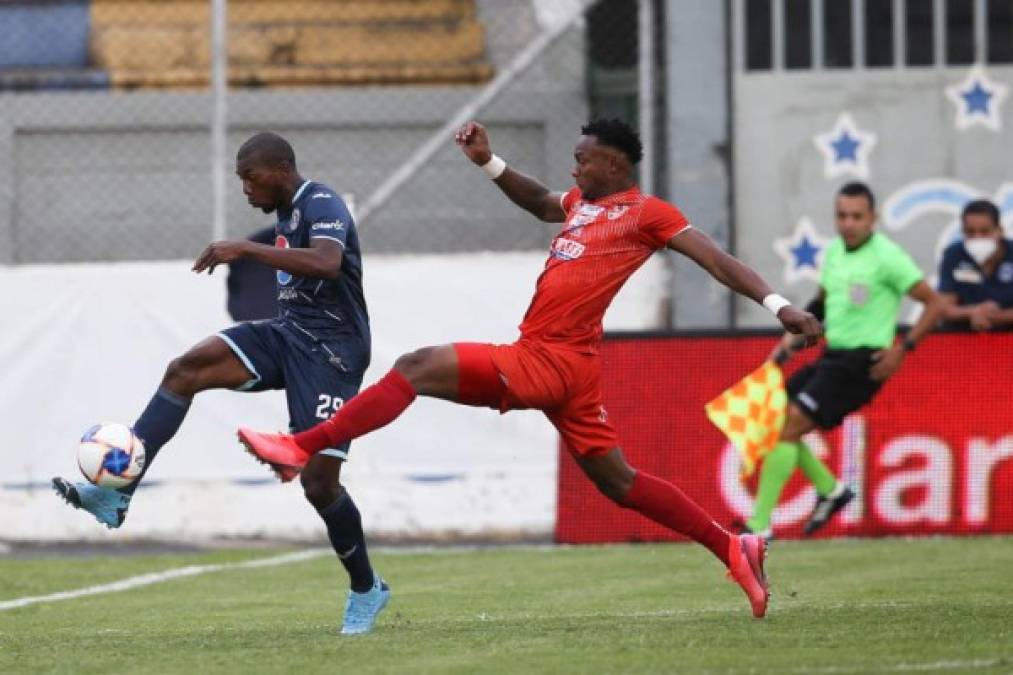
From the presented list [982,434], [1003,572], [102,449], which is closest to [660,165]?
[982,434]

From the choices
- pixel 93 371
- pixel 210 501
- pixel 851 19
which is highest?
pixel 851 19

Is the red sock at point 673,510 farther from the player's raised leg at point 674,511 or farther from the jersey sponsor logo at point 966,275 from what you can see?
the jersey sponsor logo at point 966,275

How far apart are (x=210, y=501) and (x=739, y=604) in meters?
5.77

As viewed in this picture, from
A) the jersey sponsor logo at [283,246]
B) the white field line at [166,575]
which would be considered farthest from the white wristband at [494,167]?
the white field line at [166,575]

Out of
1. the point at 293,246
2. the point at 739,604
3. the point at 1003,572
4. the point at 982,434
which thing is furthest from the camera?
the point at 982,434

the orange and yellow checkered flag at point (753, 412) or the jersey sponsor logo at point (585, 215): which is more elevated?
the jersey sponsor logo at point (585, 215)

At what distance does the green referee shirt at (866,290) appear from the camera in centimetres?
1316

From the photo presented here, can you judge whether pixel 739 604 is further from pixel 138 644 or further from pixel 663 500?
pixel 138 644

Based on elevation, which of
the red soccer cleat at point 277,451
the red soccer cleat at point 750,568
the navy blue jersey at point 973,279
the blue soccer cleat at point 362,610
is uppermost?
the red soccer cleat at point 277,451

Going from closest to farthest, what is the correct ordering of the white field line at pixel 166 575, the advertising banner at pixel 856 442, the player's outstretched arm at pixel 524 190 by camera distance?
the player's outstretched arm at pixel 524 190, the white field line at pixel 166 575, the advertising banner at pixel 856 442

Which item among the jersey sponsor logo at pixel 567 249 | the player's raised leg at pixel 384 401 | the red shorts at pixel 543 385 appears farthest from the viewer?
the jersey sponsor logo at pixel 567 249

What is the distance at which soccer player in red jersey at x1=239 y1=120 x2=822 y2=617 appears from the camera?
26.5ft

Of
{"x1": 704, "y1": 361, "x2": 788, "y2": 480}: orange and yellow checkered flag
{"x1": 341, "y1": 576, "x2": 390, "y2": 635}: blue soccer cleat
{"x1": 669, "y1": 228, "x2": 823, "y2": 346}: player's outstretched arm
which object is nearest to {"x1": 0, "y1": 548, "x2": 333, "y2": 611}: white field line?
{"x1": 341, "y1": 576, "x2": 390, "y2": 635}: blue soccer cleat

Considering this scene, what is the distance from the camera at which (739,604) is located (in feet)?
31.4
